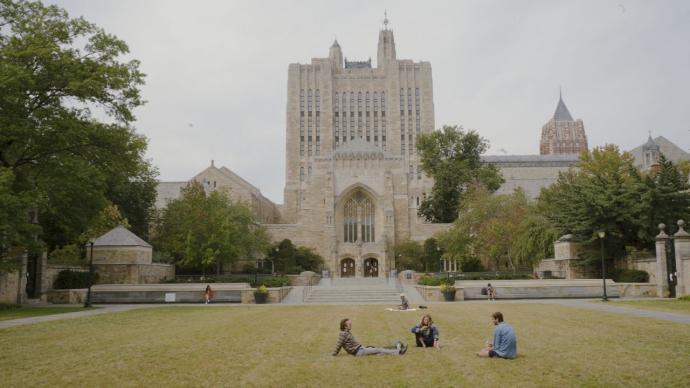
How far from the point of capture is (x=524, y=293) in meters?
29.1

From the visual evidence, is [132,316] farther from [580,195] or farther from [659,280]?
[580,195]

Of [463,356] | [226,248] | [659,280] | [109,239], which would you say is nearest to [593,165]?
[659,280]

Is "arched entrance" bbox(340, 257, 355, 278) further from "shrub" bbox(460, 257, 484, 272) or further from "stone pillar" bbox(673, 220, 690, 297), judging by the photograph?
"stone pillar" bbox(673, 220, 690, 297)

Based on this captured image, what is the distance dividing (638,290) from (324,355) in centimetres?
2288

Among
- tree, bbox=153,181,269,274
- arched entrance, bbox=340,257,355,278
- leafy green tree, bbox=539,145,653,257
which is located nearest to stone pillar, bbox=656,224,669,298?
leafy green tree, bbox=539,145,653,257

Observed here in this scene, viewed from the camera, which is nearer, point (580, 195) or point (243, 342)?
point (243, 342)

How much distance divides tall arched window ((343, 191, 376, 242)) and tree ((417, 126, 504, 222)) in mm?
6596

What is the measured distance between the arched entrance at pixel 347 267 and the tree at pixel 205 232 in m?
10.2

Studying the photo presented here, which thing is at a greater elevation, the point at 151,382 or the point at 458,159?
the point at 458,159

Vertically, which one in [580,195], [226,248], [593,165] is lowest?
[226,248]

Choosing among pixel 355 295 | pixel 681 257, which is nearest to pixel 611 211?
pixel 681 257

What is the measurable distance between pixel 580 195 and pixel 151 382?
31.1 metres

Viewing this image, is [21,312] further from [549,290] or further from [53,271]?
[549,290]

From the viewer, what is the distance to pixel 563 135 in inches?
5054
